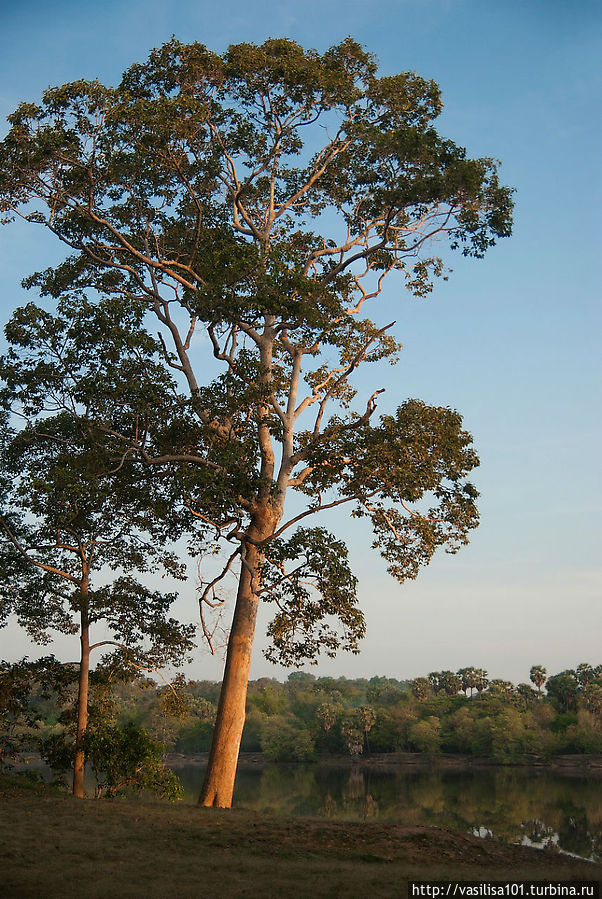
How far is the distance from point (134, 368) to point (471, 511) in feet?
24.8

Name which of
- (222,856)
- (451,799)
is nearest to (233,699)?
(222,856)

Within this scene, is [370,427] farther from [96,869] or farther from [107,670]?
[96,869]

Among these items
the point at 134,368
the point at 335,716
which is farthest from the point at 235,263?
the point at 335,716

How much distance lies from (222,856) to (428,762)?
59.6 meters

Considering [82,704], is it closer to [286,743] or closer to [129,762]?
[129,762]

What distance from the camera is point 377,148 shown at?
1598 cm

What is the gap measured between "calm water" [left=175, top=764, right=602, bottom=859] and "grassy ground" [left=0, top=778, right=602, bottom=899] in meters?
7.53

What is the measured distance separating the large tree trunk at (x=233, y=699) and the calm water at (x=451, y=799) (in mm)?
5010

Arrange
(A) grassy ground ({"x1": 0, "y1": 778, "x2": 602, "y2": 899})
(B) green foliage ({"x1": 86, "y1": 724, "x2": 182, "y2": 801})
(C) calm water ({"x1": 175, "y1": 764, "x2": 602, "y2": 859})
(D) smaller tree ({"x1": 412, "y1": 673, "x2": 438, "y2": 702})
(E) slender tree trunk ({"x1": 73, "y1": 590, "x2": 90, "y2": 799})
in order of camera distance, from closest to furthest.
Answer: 1. (A) grassy ground ({"x1": 0, "y1": 778, "x2": 602, "y2": 899})
2. (B) green foliage ({"x1": 86, "y1": 724, "x2": 182, "y2": 801})
3. (E) slender tree trunk ({"x1": 73, "y1": 590, "x2": 90, "y2": 799})
4. (C) calm water ({"x1": 175, "y1": 764, "x2": 602, "y2": 859})
5. (D) smaller tree ({"x1": 412, "y1": 673, "x2": 438, "y2": 702})

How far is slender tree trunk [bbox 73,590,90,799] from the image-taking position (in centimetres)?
1627

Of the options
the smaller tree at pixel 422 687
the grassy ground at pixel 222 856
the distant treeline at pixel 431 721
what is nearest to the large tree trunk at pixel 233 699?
the grassy ground at pixel 222 856

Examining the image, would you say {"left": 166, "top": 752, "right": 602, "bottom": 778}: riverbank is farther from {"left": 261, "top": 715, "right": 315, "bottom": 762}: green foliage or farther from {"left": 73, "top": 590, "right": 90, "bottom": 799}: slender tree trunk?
{"left": 73, "top": 590, "right": 90, "bottom": 799}: slender tree trunk

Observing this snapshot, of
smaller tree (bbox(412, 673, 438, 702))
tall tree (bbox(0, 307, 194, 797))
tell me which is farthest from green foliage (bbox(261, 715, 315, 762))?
tall tree (bbox(0, 307, 194, 797))

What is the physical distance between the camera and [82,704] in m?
16.4
